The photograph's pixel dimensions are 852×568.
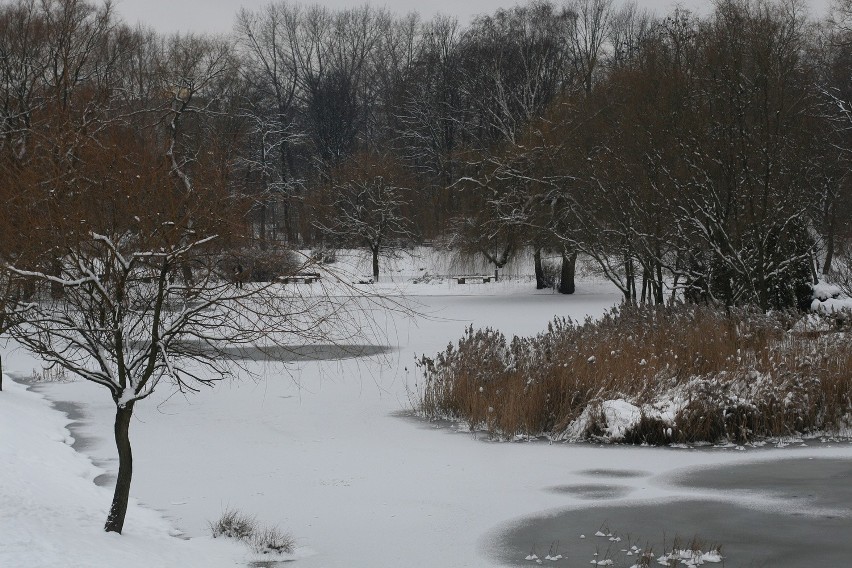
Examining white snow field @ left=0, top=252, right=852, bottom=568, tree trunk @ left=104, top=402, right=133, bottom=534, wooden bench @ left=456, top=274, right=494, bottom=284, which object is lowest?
white snow field @ left=0, top=252, right=852, bottom=568

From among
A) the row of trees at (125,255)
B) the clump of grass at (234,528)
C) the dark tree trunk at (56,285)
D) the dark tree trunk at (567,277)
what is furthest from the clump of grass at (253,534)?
the dark tree trunk at (567,277)

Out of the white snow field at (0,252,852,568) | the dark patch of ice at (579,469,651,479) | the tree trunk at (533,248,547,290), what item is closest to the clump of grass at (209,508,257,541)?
the white snow field at (0,252,852,568)

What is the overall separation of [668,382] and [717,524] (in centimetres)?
451

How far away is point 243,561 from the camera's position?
7.29 m

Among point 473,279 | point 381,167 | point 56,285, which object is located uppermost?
point 381,167

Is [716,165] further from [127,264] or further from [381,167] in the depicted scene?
[381,167]

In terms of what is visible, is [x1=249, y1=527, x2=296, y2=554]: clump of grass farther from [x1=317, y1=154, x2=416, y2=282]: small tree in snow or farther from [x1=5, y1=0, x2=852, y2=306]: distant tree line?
[x1=317, y1=154, x2=416, y2=282]: small tree in snow

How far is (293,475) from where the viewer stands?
10.2 metres

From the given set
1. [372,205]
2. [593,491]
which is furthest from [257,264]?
[372,205]

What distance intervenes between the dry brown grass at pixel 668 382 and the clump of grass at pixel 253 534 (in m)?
4.75

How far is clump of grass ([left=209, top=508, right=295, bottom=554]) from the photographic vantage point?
7.57m

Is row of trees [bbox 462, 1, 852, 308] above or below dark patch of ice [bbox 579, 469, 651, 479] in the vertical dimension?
above

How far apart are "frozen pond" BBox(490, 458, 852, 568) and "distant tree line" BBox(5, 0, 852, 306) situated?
3.10 meters

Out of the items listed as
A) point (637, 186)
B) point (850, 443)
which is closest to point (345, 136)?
point (637, 186)
